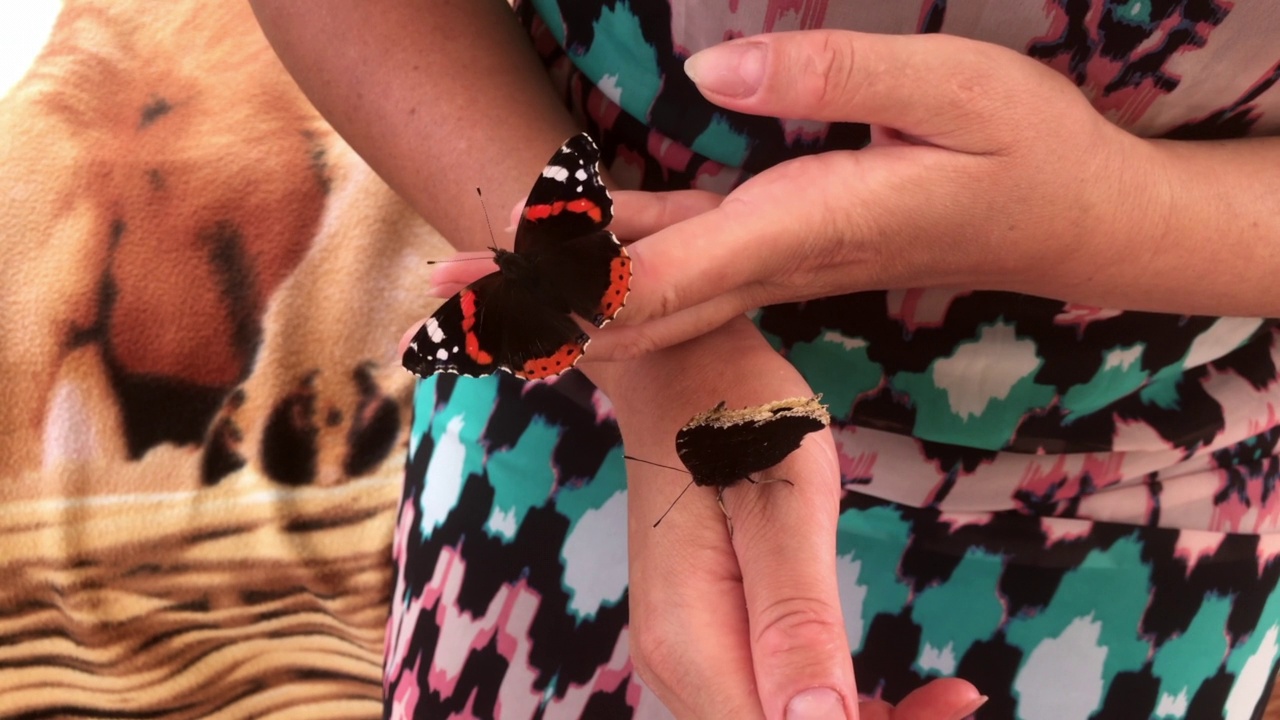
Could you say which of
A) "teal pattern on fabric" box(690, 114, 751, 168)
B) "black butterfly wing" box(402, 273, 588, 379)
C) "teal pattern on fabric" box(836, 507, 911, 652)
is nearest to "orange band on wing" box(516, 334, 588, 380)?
"black butterfly wing" box(402, 273, 588, 379)

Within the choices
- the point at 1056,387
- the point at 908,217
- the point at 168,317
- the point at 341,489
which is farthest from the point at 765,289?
the point at 168,317

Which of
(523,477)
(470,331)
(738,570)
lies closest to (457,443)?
(523,477)

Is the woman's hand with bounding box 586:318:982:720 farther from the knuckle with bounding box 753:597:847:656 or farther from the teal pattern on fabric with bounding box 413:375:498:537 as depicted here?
the teal pattern on fabric with bounding box 413:375:498:537

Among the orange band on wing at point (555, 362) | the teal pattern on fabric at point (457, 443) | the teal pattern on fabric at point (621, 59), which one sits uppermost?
the teal pattern on fabric at point (621, 59)

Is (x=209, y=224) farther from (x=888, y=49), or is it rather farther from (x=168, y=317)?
(x=888, y=49)

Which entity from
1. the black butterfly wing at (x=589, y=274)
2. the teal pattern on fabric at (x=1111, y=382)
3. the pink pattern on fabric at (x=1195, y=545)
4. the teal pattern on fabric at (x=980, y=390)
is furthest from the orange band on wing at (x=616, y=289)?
the pink pattern on fabric at (x=1195, y=545)

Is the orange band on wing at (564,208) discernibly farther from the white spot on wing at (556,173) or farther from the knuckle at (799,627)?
the knuckle at (799,627)
